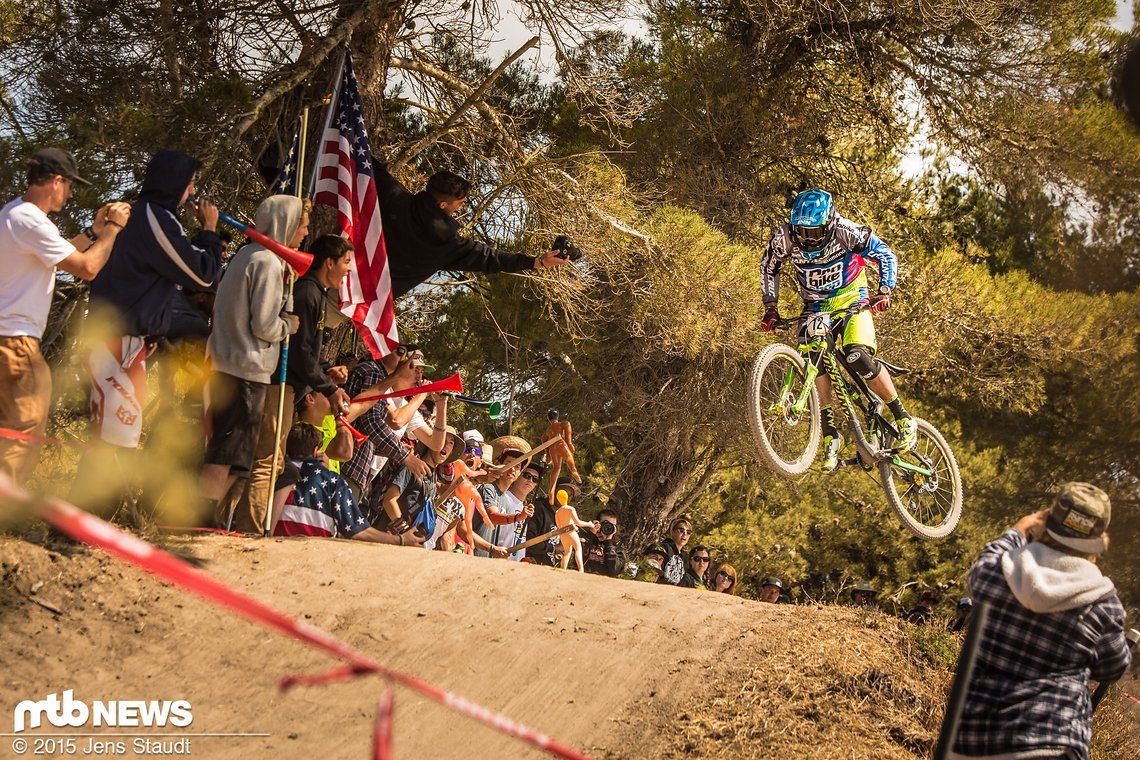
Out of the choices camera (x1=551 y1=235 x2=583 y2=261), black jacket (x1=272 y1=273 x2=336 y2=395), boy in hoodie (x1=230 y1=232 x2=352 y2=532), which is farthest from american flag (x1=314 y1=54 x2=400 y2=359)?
camera (x1=551 y1=235 x2=583 y2=261)

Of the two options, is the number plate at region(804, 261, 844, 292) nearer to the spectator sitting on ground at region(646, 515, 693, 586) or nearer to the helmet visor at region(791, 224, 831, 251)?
the helmet visor at region(791, 224, 831, 251)

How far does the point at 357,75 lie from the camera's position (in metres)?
9.36

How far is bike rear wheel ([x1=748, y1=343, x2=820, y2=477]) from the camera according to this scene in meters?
8.23

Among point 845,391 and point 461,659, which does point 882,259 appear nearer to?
point 845,391

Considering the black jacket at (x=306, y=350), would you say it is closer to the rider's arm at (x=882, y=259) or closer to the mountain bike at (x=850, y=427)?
the mountain bike at (x=850, y=427)

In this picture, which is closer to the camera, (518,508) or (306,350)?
(306,350)

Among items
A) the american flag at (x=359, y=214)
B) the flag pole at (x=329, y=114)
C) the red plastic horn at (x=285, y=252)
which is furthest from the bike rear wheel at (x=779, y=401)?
the flag pole at (x=329, y=114)

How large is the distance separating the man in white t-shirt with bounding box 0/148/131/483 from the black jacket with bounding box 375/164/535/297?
3.28m

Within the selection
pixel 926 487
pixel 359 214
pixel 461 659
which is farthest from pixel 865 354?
pixel 461 659

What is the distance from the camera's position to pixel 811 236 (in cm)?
858

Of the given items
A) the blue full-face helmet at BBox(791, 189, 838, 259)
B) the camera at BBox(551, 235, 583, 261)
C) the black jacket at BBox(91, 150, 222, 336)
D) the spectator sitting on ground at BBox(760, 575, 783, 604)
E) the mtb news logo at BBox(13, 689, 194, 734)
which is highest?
the blue full-face helmet at BBox(791, 189, 838, 259)

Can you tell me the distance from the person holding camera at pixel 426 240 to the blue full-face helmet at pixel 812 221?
192cm

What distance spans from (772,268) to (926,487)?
8.67ft

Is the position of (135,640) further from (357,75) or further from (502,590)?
(357,75)
